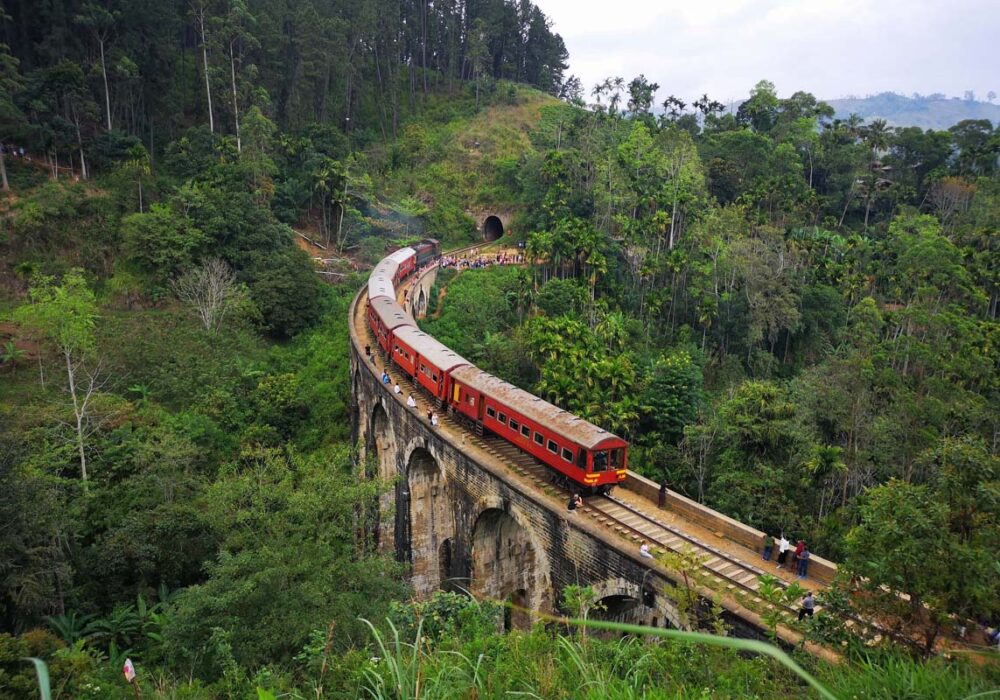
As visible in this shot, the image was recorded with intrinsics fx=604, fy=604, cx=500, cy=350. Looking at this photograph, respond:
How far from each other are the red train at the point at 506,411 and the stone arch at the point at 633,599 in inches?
109

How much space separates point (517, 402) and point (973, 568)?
12.5 metres

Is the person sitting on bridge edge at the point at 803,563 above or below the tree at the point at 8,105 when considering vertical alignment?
below

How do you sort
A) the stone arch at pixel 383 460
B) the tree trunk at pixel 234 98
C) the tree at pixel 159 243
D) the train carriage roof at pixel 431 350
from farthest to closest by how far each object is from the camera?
the tree trunk at pixel 234 98 < the tree at pixel 159 243 < the stone arch at pixel 383 460 < the train carriage roof at pixel 431 350

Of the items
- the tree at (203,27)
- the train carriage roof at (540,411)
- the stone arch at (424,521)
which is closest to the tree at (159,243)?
the tree at (203,27)

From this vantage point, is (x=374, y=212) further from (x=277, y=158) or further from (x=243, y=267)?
(x=243, y=267)

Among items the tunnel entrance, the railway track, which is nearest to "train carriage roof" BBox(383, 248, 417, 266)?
the tunnel entrance

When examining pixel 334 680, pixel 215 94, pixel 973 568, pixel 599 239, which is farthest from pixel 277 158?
pixel 973 568

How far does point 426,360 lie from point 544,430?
7317 mm

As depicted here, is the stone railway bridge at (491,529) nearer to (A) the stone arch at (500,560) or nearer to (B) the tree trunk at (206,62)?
(A) the stone arch at (500,560)

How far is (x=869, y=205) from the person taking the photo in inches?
2069

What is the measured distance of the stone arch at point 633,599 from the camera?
1334cm

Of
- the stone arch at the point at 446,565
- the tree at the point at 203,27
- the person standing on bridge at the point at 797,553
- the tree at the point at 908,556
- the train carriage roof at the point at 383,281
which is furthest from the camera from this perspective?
the tree at the point at 203,27

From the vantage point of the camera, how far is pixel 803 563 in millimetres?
14297

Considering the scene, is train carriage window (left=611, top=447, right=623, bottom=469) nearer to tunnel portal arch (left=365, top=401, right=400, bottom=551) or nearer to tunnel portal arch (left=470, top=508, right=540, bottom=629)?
tunnel portal arch (left=470, top=508, right=540, bottom=629)
